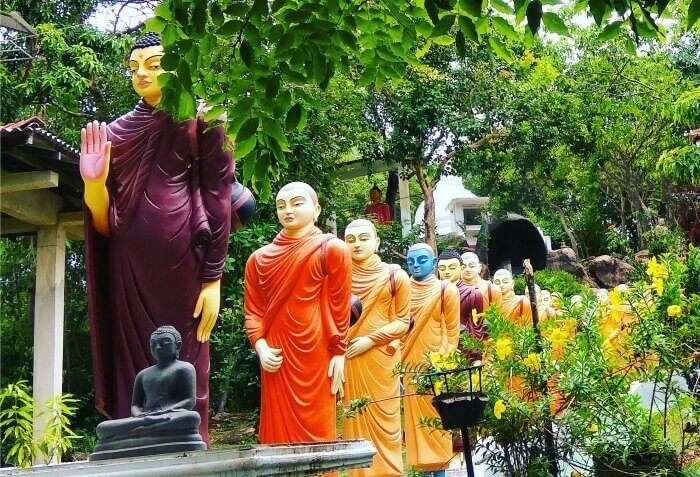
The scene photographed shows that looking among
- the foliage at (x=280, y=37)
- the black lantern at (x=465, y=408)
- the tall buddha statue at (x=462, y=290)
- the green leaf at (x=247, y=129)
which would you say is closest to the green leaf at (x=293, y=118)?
the foliage at (x=280, y=37)

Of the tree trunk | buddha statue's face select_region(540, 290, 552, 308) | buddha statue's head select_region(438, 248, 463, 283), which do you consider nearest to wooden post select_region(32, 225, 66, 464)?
buddha statue's head select_region(438, 248, 463, 283)

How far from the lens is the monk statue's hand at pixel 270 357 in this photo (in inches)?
218

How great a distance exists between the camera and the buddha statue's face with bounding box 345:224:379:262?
6652mm

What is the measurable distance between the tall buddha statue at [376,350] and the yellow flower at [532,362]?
77.5 inches

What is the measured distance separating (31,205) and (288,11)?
507 cm

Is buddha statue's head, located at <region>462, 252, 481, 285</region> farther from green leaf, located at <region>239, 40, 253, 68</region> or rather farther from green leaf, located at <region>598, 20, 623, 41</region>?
green leaf, located at <region>239, 40, 253, 68</region>

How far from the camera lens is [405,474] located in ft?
23.4

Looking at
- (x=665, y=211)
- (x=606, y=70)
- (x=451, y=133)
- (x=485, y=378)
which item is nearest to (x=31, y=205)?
(x=485, y=378)

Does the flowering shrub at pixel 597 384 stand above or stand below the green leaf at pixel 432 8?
below

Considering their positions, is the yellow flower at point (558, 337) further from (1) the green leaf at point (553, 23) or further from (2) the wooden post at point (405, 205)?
(2) the wooden post at point (405, 205)

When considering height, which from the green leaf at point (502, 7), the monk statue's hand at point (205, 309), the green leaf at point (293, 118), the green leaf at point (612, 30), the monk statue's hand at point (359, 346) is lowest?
the monk statue's hand at point (359, 346)

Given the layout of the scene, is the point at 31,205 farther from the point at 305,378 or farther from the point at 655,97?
the point at 655,97

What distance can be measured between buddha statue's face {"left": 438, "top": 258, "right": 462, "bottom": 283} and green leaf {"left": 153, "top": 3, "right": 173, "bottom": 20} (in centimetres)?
634

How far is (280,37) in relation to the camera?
3061 mm
